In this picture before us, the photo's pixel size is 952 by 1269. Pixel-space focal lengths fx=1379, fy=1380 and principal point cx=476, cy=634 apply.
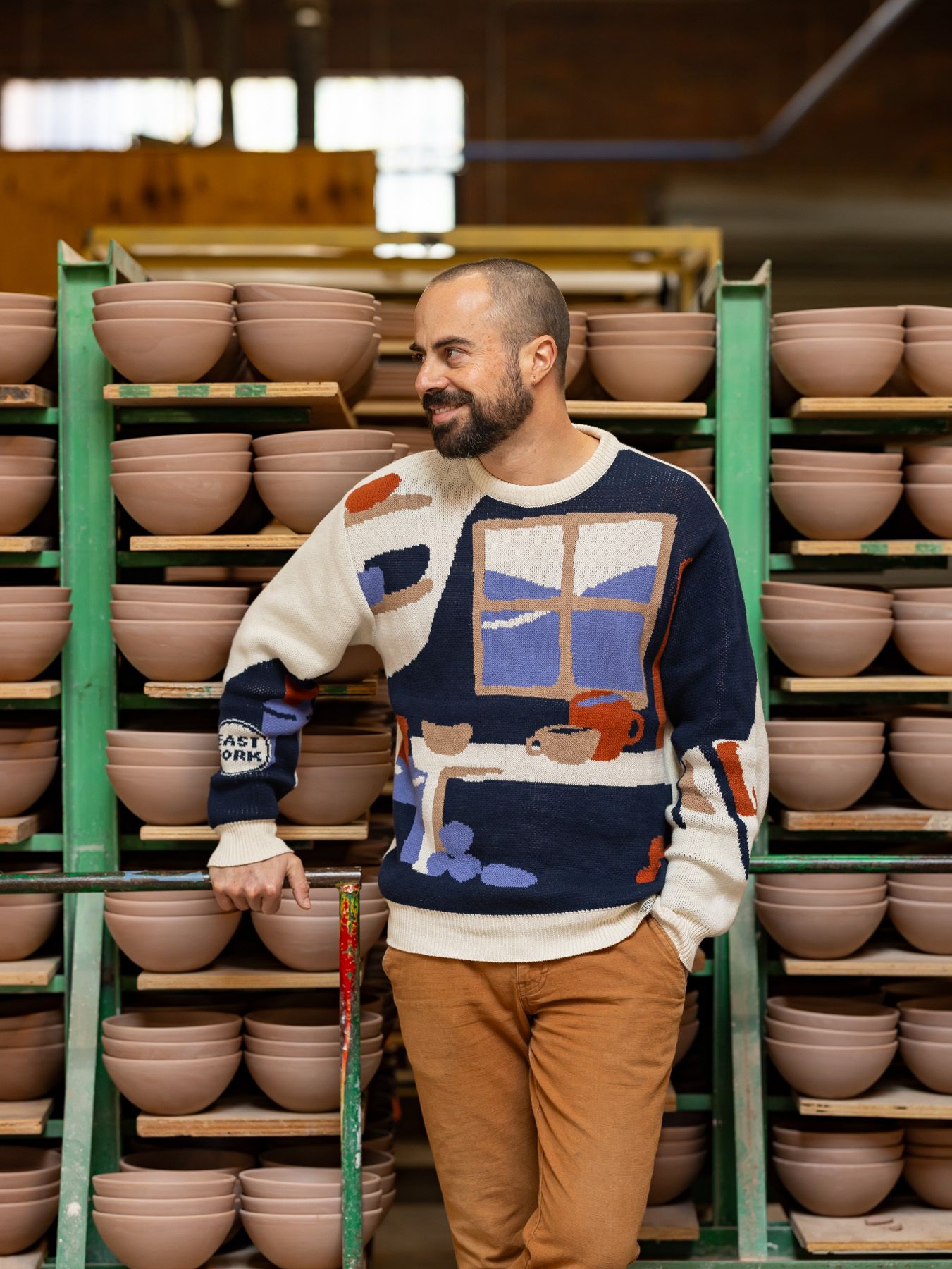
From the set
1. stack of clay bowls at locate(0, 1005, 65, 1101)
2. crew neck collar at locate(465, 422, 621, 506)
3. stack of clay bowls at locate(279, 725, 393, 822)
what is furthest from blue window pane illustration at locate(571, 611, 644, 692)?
stack of clay bowls at locate(0, 1005, 65, 1101)

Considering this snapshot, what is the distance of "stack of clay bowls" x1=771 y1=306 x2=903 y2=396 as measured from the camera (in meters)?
2.55

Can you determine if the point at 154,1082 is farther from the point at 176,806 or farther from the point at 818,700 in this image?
the point at 818,700

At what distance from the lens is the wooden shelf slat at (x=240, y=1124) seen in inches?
95.3

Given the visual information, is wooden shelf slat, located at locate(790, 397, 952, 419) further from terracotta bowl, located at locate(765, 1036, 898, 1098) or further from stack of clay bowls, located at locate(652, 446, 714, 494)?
terracotta bowl, located at locate(765, 1036, 898, 1098)

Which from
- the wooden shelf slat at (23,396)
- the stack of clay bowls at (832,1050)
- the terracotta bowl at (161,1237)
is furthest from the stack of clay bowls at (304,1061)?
the wooden shelf slat at (23,396)

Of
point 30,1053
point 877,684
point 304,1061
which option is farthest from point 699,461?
point 30,1053

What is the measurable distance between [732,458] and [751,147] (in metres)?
6.29

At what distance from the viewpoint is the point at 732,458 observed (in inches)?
105

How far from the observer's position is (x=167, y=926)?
243 cm

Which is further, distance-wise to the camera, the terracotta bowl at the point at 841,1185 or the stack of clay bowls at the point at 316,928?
the terracotta bowl at the point at 841,1185

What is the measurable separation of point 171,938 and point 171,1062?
21 centimetres

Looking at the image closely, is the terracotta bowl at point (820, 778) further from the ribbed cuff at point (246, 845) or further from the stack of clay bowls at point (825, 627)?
the ribbed cuff at point (246, 845)

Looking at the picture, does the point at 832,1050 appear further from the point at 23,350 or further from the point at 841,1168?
the point at 23,350

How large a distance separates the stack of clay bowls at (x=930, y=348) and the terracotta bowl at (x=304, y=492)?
3.51ft
